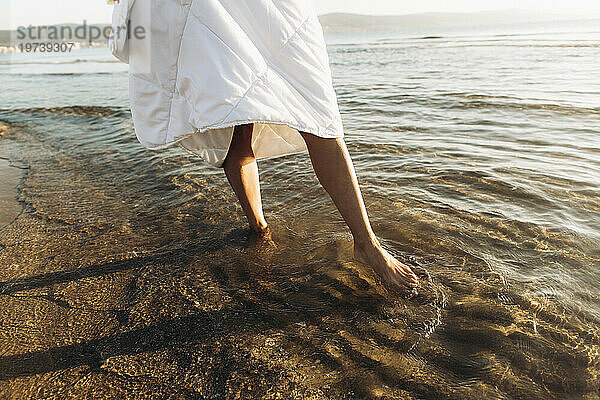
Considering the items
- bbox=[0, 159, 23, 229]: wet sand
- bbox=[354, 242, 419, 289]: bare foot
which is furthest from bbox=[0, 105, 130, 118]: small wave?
bbox=[354, 242, 419, 289]: bare foot

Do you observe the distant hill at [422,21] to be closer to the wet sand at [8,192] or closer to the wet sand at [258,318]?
the wet sand at [8,192]

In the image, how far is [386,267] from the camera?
5.82 feet

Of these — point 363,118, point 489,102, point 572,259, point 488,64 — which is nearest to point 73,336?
point 572,259

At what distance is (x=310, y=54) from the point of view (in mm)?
1586

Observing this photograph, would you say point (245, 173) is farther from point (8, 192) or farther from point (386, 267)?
point (8, 192)

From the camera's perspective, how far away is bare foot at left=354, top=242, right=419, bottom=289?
176cm

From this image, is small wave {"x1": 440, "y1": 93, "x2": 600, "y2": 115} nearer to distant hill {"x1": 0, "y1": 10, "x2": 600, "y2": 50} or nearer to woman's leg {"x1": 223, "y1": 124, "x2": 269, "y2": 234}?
woman's leg {"x1": 223, "y1": 124, "x2": 269, "y2": 234}

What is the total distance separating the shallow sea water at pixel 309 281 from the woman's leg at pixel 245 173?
121mm

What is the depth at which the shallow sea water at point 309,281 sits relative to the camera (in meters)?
1.35

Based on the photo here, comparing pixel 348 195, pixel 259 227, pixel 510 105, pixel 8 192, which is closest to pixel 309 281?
pixel 348 195

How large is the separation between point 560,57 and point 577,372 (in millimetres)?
11085

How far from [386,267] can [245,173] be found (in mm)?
869

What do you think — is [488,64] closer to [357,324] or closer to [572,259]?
[572,259]

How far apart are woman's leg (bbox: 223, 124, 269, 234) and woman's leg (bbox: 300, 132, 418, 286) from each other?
479mm
